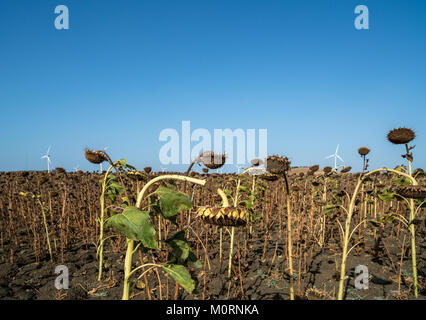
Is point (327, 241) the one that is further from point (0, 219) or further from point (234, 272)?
point (0, 219)

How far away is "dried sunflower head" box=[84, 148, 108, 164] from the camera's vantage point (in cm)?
304

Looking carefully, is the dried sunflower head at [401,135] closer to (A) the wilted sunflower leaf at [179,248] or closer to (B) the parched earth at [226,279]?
(B) the parched earth at [226,279]

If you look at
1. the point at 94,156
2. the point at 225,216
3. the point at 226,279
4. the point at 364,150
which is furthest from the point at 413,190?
the point at 94,156

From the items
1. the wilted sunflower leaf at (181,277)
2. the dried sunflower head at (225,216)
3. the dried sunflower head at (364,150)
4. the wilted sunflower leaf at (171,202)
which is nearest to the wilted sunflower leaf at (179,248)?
the wilted sunflower leaf at (181,277)

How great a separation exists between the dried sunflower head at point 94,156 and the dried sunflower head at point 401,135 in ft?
12.2

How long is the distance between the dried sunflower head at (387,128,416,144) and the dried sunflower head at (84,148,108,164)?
3.73 metres

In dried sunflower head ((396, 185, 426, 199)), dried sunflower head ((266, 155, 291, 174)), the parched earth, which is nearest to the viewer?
dried sunflower head ((266, 155, 291, 174))

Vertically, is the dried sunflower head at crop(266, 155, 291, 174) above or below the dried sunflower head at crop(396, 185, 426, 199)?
above

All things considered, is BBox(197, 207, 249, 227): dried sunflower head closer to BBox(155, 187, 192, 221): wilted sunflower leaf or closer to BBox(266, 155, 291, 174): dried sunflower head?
BBox(155, 187, 192, 221): wilted sunflower leaf

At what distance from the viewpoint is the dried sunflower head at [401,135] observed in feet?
11.7

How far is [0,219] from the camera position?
29.3ft

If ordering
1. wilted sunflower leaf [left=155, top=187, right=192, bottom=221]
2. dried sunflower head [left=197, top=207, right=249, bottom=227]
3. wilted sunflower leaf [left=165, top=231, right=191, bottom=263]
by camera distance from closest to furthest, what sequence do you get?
wilted sunflower leaf [left=155, top=187, right=192, bottom=221] → dried sunflower head [left=197, top=207, right=249, bottom=227] → wilted sunflower leaf [left=165, top=231, right=191, bottom=263]

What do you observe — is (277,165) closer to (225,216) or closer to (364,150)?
(225,216)

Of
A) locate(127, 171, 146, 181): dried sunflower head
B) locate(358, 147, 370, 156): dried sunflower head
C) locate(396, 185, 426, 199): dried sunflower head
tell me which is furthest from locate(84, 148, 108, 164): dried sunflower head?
locate(358, 147, 370, 156): dried sunflower head
